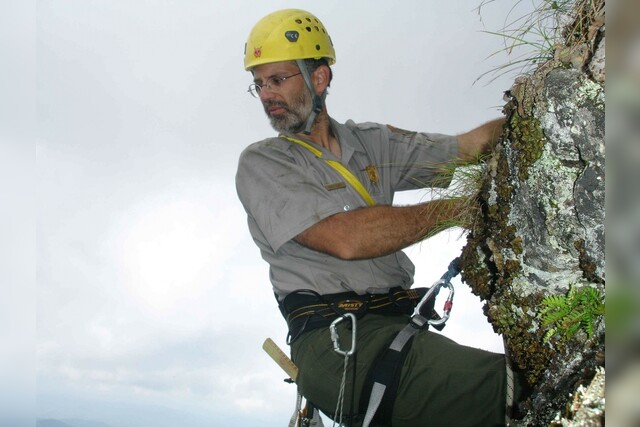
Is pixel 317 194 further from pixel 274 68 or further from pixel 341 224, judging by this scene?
pixel 274 68

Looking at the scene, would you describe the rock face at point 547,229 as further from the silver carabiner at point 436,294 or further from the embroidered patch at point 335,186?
the embroidered patch at point 335,186

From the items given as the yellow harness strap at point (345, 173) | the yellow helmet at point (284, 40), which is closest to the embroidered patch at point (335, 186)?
the yellow harness strap at point (345, 173)

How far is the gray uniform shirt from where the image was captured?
5.39m

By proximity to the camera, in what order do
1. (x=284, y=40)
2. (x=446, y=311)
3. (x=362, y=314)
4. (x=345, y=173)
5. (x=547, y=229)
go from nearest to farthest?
(x=547, y=229) < (x=446, y=311) < (x=362, y=314) < (x=345, y=173) < (x=284, y=40)

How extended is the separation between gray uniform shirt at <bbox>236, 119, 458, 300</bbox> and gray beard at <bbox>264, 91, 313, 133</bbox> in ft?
0.79

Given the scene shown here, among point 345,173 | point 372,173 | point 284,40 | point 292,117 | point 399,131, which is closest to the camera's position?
point 345,173

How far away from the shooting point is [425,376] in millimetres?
4836

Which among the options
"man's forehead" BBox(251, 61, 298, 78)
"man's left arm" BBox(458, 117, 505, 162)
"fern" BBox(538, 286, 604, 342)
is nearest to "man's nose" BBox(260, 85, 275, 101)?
"man's forehead" BBox(251, 61, 298, 78)

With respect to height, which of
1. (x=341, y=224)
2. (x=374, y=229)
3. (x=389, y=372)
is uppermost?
(x=341, y=224)

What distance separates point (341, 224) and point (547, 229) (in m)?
1.98

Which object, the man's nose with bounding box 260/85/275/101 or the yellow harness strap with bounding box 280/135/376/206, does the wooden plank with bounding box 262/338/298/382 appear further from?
the man's nose with bounding box 260/85/275/101

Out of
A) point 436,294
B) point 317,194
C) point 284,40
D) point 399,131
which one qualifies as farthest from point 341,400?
point 284,40

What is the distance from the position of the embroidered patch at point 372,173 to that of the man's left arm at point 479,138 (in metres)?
0.82

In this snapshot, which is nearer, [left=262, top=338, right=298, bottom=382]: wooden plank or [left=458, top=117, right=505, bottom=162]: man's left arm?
[left=458, top=117, right=505, bottom=162]: man's left arm
